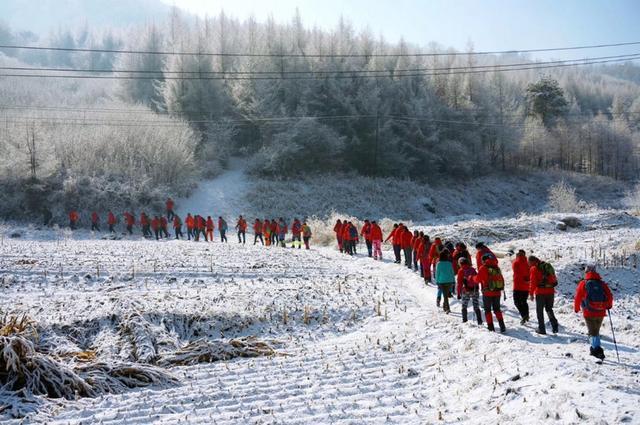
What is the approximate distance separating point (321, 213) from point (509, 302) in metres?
26.0

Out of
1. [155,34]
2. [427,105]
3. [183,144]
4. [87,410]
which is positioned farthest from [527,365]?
[155,34]

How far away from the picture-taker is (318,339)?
1081 centimetres

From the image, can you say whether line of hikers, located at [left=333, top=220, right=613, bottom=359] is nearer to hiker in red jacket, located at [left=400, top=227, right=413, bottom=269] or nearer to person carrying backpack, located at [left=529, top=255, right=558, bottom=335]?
person carrying backpack, located at [left=529, top=255, right=558, bottom=335]

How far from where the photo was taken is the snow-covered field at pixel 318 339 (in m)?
6.68

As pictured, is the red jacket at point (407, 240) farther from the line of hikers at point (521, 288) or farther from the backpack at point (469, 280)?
the backpack at point (469, 280)

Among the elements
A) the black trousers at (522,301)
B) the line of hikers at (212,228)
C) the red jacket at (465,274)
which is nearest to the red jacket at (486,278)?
the red jacket at (465,274)

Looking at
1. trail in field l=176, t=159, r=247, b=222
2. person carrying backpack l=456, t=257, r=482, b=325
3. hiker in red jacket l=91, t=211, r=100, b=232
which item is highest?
trail in field l=176, t=159, r=247, b=222

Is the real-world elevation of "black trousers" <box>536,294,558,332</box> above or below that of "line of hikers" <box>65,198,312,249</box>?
below

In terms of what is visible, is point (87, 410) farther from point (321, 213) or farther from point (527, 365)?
point (321, 213)

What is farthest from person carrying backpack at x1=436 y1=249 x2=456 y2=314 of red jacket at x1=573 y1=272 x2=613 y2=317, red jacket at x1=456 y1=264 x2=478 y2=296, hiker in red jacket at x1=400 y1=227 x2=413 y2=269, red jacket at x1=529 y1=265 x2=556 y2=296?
hiker in red jacket at x1=400 y1=227 x2=413 y2=269

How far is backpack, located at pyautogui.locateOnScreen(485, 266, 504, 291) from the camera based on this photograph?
10.0 m

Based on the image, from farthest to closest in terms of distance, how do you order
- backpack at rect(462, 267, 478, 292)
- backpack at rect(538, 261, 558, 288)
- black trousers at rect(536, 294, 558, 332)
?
1. backpack at rect(462, 267, 478, 292)
2. backpack at rect(538, 261, 558, 288)
3. black trousers at rect(536, 294, 558, 332)

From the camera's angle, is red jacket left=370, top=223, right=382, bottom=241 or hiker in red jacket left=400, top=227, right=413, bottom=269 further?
red jacket left=370, top=223, right=382, bottom=241

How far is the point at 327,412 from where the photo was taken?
22.6ft
